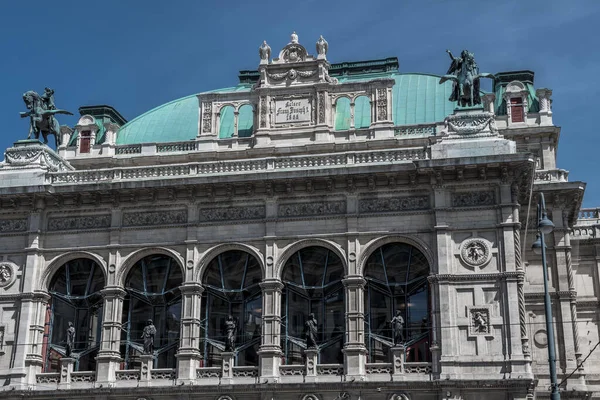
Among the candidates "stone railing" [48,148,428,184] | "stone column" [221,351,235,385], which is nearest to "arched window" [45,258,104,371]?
"stone railing" [48,148,428,184]

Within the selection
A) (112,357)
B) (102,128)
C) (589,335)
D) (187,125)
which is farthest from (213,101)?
(589,335)

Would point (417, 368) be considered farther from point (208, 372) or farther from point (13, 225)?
point (13, 225)

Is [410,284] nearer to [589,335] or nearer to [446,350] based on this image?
[446,350]

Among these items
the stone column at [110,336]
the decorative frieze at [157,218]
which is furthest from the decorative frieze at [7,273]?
the decorative frieze at [157,218]

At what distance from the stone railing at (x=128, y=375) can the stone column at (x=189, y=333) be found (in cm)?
187

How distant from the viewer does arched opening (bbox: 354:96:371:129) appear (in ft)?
163

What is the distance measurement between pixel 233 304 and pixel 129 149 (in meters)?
15.0

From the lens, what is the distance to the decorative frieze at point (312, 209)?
3981 centimetres

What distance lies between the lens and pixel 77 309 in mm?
41188

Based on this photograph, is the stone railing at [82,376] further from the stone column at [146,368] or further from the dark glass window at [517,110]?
the dark glass window at [517,110]

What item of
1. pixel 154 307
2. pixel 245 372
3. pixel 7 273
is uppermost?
pixel 7 273

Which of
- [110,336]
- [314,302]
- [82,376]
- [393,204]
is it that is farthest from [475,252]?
[82,376]

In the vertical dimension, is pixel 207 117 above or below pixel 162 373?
above

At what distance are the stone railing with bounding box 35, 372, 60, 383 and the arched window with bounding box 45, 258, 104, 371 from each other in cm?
60
